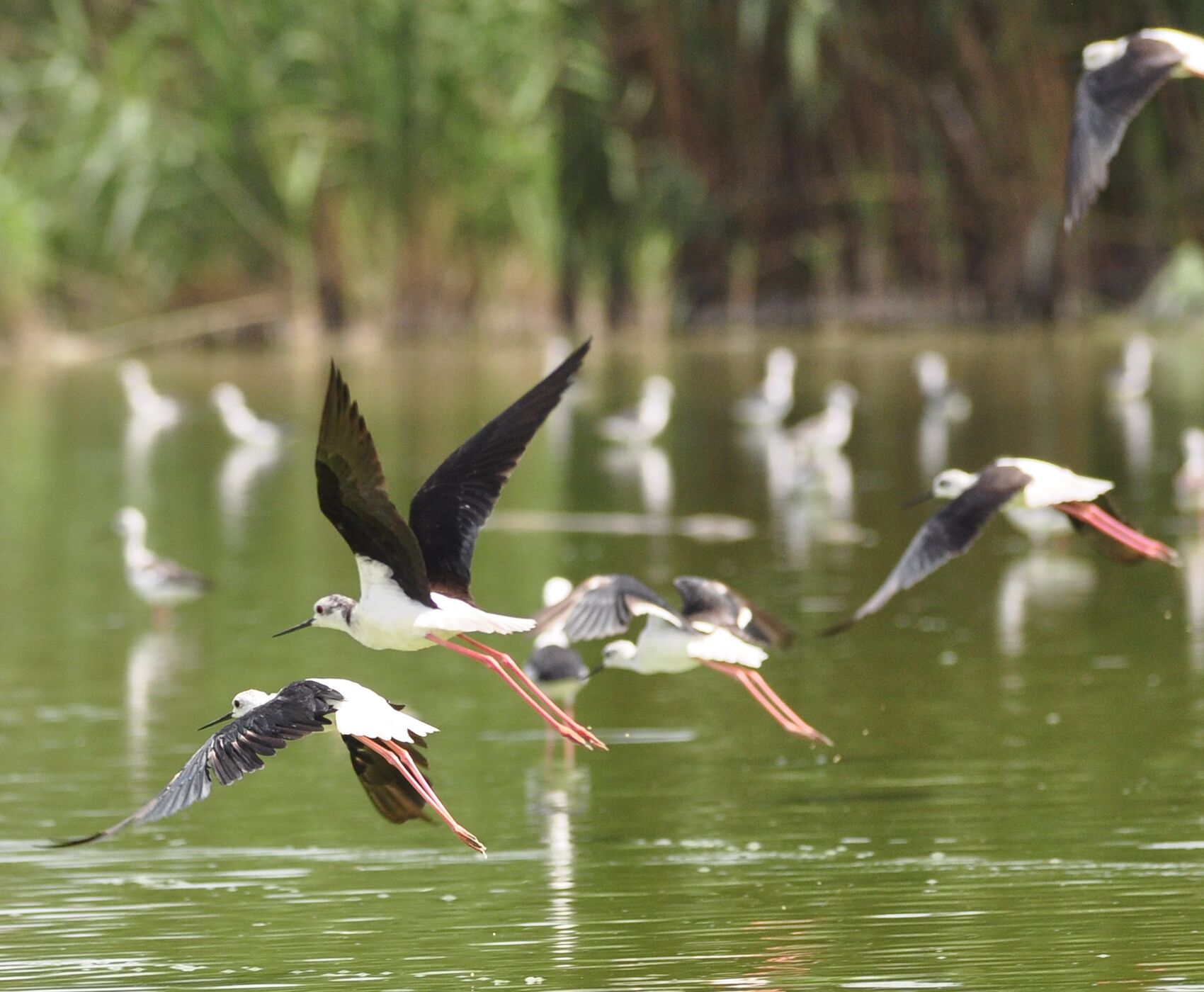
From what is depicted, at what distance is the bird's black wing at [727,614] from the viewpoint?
9102mm

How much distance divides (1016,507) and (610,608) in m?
1.52

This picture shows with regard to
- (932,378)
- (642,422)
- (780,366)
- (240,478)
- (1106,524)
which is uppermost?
(780,366)

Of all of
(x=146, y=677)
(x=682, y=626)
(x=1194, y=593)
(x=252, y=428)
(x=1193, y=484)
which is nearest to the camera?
(x=682, y=626)

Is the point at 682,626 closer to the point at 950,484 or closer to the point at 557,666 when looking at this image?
the point at 557,666

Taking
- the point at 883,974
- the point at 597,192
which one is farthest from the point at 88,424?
the point at 883,974

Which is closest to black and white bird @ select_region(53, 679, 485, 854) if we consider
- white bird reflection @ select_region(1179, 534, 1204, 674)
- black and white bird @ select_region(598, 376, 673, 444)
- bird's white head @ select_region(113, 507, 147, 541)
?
white bird reflection @ select_region(1179, 534, 1204, 674)

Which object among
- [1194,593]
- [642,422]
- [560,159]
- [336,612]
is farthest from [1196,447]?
[560,159]

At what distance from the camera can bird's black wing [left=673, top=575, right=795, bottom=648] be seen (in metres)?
9.10

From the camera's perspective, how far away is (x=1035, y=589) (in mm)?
13500

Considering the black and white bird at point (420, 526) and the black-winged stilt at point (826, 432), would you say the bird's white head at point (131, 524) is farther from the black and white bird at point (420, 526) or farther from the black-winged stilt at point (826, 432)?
the black and white bird at point (420, 526)

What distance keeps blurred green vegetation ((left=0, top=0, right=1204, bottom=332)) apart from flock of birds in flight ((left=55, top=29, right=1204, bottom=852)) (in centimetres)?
2090

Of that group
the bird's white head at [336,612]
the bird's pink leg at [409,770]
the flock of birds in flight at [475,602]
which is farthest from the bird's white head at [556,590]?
the bird's pink leg at [409,770]

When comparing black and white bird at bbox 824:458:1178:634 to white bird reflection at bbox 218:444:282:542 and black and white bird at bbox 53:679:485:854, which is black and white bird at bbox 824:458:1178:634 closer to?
black and white bird at bbox 53:679:485:854

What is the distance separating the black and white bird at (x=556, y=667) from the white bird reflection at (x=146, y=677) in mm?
1588
